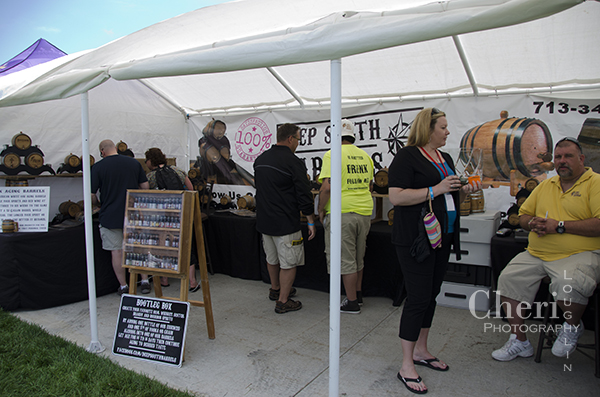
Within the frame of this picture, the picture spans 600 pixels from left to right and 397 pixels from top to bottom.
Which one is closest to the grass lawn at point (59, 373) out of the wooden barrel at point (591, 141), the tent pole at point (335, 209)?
the tent pole at point (335, 209)

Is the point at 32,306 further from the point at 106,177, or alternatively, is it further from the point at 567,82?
the point at 567,82

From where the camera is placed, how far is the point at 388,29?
6.10 ft

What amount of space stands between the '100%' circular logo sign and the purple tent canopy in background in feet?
17.3

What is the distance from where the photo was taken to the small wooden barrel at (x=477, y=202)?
381cm

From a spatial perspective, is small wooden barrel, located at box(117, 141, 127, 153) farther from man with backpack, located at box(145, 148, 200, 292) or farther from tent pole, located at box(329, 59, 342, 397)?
tent pole, located at box(329, 59, 342, 397)

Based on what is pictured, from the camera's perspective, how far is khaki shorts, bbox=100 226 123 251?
434cm

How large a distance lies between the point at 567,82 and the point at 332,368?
3375 millimetres

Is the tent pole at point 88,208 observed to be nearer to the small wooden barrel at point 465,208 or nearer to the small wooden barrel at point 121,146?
the small wooden barrel at point 121,146

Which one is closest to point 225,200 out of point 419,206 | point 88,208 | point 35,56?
point 88,208

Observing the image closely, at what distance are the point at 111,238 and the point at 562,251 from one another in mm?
4225

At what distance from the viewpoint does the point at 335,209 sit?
2.12 meters

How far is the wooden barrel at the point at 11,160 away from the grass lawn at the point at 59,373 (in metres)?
1.94

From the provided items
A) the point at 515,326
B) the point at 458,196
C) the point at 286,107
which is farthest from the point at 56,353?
the point at 286,107

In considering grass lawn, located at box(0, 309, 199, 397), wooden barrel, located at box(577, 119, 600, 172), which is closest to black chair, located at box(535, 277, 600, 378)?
wooden barrel, located at box(577, 119, 600, 172)
